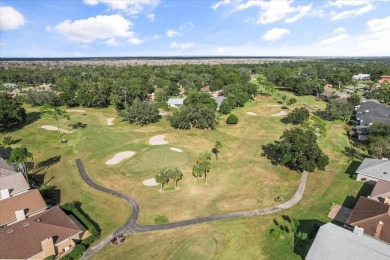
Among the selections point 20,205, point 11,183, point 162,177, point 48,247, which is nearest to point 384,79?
point 162,177

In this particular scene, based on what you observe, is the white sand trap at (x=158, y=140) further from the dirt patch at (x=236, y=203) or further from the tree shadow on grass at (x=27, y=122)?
the tree shadow on grass at (x=27, y=122)

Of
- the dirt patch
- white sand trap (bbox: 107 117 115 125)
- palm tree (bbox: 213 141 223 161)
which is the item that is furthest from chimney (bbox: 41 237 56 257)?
white sand trap (bbox: 107 117 115 125)

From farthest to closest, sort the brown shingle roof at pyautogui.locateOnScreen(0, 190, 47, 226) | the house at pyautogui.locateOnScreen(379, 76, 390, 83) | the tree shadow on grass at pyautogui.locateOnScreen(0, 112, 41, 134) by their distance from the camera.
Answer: the house at pyautogui.locateOnScreen(379, 76, 390, 83), the tree shadow on grass at pyautogui.locateOnScreen(0, 112, 41, 134), the brown shingle roof at pyautogui.locateOnScreen(0, 190, 47, 226)

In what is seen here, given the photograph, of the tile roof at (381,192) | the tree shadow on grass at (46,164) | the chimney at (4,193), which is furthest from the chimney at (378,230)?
the tree shadow on grass at (46,164)

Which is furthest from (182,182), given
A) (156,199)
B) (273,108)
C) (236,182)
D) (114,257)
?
(273,108)

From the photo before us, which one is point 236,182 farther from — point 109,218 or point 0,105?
point 0,105

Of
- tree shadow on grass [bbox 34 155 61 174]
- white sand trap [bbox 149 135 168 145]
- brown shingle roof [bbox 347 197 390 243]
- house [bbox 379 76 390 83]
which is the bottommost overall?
tree shadow on grass [bbox 34 155 61 174]

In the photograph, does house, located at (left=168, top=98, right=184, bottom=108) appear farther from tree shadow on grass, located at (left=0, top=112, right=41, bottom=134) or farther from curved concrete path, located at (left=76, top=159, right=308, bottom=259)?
curved concrete path, located at (left=76, top=159, right=308, bottom=259)
